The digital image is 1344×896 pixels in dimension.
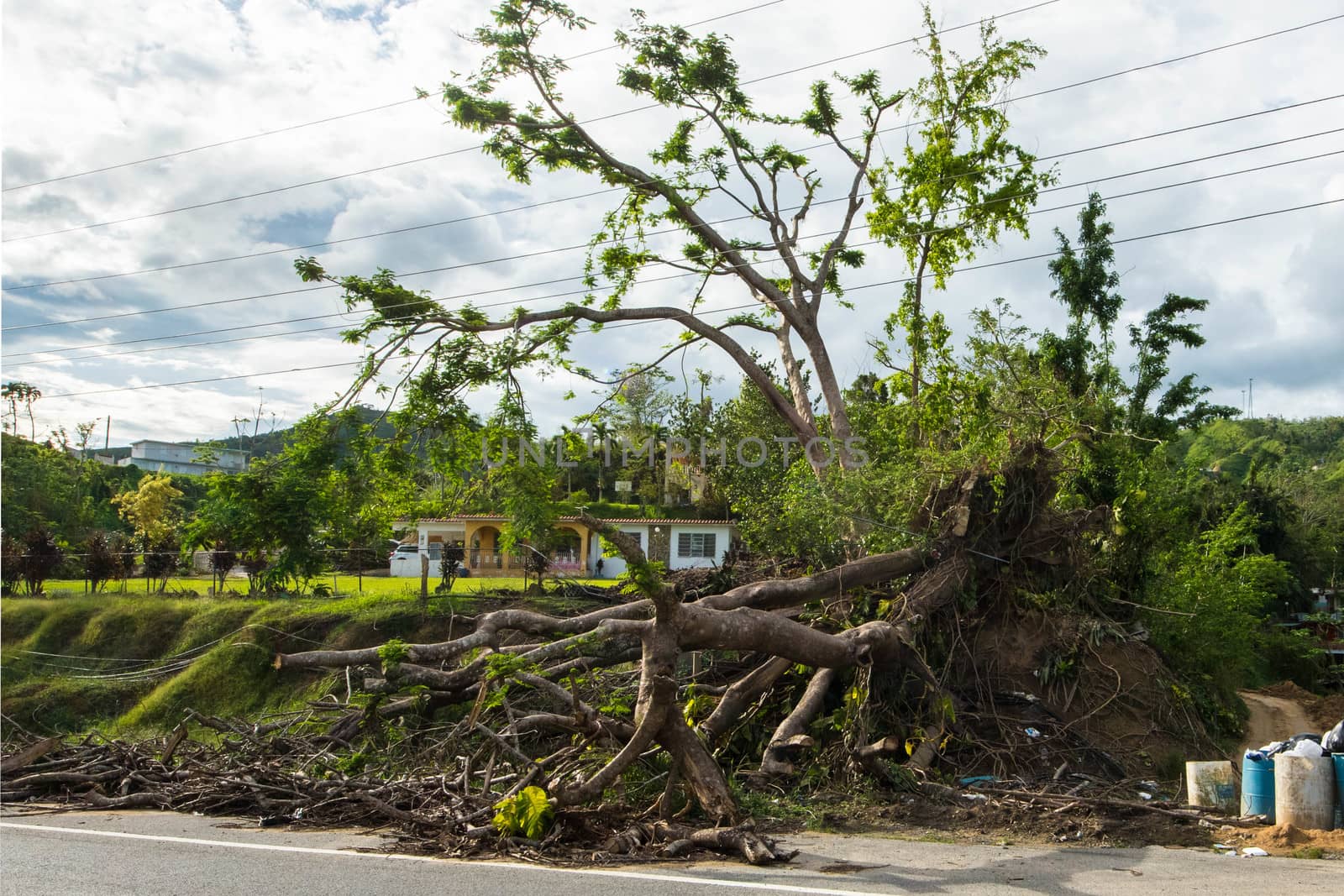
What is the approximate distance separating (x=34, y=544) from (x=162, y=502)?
1176 cm

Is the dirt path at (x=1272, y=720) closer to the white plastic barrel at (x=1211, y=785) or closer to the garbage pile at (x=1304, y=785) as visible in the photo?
the white plastic barrel at (x=1211, y=785)

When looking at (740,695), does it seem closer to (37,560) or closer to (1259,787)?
(1259,787)

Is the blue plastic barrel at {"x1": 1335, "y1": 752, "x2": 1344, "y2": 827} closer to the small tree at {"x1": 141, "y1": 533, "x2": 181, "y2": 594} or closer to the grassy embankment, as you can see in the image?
the grassy embankment

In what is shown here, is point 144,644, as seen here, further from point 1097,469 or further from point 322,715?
point 1097,469

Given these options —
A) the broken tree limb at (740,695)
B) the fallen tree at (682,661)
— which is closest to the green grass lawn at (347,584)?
the fallen tree at (682,661)

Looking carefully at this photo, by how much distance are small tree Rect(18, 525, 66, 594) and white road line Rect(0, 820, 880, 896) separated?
20.4 metres

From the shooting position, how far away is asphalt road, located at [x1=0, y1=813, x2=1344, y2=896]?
658 centimetres

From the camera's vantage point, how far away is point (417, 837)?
7.98 metres

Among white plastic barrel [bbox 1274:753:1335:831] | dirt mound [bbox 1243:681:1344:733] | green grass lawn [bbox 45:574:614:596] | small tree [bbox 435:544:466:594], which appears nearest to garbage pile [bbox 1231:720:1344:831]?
white plastic barrel [bbox 1274:753:1335:831]

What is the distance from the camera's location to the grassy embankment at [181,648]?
1841 cm

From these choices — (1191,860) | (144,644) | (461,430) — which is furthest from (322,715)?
(144,644)

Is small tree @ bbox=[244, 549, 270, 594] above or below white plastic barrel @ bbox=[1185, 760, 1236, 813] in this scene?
above

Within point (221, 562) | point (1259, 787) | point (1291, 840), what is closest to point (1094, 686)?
point (1259, 787)

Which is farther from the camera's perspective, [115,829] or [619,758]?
[115,829]
